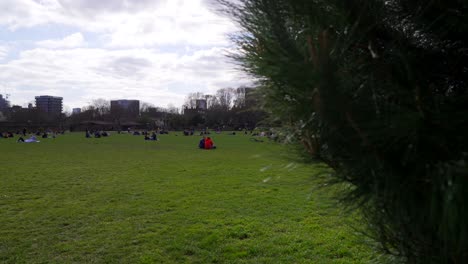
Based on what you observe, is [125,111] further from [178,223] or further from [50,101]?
[178,223]

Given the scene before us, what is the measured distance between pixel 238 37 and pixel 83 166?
18.6m

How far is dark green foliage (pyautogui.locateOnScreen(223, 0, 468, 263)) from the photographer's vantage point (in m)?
1.12

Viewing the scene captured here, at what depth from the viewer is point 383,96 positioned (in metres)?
1.32

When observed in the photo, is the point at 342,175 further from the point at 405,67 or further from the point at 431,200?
the point at 405,67

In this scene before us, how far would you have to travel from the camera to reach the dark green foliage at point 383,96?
1.12 meters

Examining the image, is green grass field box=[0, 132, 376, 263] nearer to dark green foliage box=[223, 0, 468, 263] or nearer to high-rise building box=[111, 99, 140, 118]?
dark green foliage box=[223, 0, 468, 263]

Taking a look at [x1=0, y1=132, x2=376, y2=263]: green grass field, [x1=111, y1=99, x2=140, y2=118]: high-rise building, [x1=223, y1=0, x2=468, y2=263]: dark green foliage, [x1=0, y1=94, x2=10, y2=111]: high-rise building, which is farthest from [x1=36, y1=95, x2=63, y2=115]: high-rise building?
[x1=223, y1=0, x2=468, y2=263]: dark green foliage

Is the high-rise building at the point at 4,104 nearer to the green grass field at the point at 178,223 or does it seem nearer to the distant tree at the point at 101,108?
the distant tree at the point at 101,108

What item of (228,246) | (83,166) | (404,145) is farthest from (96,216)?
(83,166)

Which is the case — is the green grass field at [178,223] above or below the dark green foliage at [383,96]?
below

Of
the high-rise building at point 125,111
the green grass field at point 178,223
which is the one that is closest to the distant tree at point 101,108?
Answer: the high-rise building at point 125,111

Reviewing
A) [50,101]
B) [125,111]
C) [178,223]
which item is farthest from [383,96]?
[50,101]

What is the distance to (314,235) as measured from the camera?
6.62 meters

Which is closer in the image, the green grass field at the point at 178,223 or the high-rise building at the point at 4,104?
the green grass field at the point at 178,223
